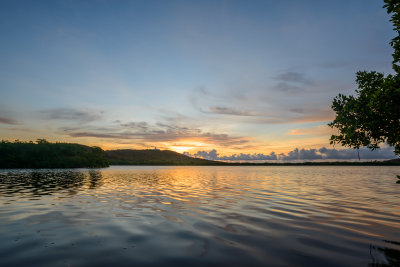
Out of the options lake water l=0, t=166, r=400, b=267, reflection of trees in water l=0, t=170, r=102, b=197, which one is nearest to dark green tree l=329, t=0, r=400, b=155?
lake water l=0, t=166, r=400, b=267

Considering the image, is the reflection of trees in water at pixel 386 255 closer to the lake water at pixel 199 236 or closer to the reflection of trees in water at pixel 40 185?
the lake water at pixel 199 236

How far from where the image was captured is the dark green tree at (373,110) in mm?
17203

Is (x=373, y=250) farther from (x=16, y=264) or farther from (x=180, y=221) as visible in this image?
(x=16, y=264)

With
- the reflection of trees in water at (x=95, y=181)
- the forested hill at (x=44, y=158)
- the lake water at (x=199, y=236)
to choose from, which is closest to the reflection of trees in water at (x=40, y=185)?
the reflection of trees in water at (x=95, y=181)

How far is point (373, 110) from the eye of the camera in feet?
63.9

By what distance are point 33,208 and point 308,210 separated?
1925cm

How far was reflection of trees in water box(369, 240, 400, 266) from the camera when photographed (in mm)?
6754

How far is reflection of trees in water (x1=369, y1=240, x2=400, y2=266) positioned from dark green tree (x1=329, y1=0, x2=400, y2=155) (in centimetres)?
1275

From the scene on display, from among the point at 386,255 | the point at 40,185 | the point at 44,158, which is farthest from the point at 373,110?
the point at 44,158

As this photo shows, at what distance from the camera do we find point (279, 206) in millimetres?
16969

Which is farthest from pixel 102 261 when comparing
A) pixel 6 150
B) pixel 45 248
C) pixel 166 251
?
pixel 6 150

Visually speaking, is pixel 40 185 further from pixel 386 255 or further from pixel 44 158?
pixel 44 158

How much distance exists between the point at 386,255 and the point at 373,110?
52.7 ft

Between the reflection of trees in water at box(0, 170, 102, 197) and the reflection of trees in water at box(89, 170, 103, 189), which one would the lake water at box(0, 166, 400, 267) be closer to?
the reflection of trees in water at box(0, 170, 102, 197)
